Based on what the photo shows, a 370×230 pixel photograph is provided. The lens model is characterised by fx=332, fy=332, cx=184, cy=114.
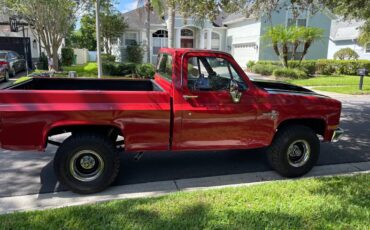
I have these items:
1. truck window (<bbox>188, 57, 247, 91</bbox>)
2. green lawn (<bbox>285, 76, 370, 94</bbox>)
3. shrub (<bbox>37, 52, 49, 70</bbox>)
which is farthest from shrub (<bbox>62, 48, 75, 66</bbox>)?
truck window (<bbox>188, 57, 247, 91</bbox>)

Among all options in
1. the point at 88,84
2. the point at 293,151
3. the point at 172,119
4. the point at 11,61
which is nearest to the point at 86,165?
the point at 172,119

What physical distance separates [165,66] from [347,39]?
34107mm

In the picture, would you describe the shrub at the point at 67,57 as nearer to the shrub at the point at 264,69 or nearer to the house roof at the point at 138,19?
the house roof at the point at 138,19

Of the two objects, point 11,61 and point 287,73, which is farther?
point 287,73

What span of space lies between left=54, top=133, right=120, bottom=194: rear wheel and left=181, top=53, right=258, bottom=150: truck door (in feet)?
3.44

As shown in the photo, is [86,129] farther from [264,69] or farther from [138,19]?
[138,19]

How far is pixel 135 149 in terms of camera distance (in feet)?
15.0

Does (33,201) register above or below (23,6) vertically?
below

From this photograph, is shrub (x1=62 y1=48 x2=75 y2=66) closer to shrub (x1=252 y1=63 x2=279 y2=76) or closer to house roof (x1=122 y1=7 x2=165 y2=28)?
house roof (x1=122 y1=7 x2=165 y2=28)

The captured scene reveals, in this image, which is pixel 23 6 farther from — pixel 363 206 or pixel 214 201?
pixel 363 206

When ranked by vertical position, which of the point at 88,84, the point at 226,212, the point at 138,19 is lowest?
the point at 226,212

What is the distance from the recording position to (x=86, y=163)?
4.45m

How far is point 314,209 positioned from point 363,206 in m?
0.63

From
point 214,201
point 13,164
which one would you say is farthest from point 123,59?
point 214,201
